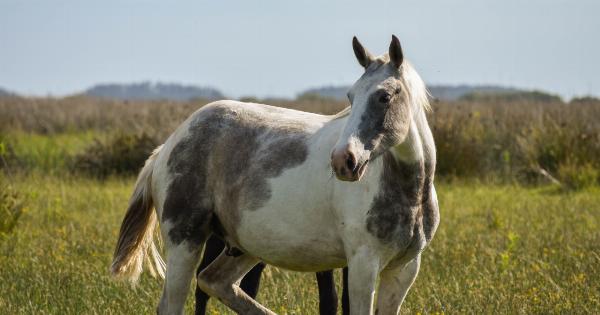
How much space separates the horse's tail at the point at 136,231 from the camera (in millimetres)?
5938

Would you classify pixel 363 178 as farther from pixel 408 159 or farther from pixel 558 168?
pixel 558 168

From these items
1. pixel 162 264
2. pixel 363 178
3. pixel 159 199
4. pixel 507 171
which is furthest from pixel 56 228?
pixel 507 171

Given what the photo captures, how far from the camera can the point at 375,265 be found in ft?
15.1

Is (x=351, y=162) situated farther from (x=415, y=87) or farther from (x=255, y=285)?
(x=255, y=285)

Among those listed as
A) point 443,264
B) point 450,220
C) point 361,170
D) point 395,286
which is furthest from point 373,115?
point 450,220

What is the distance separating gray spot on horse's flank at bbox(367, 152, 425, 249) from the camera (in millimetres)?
4562

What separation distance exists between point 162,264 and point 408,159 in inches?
95.5

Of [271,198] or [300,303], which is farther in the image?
[300,303]

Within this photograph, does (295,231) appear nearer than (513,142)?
Yes

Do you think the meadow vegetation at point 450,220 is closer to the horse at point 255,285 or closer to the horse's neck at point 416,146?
the horse at point 255,285

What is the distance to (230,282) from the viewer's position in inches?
222

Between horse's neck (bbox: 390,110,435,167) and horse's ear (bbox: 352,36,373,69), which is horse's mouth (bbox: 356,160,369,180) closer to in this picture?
horse's neck (bbox: 390,110,435,167)

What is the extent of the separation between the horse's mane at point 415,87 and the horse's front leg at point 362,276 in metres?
0.80

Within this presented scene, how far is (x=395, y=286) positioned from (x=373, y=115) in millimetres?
1154
